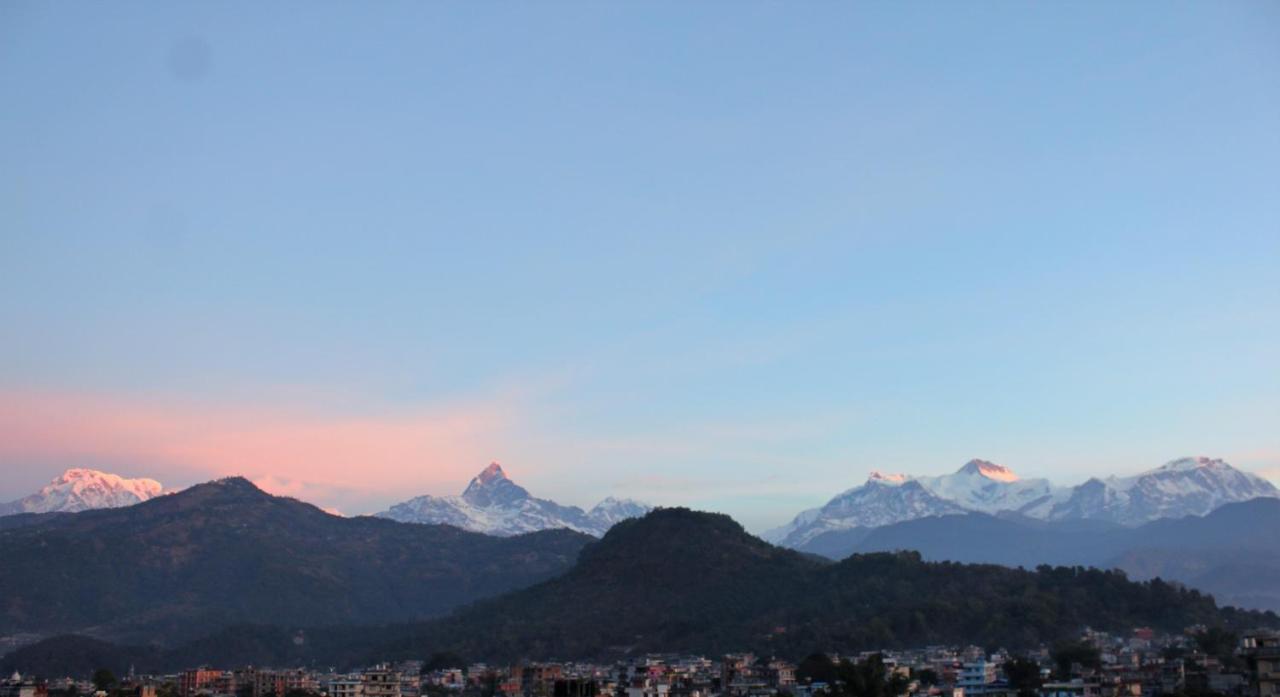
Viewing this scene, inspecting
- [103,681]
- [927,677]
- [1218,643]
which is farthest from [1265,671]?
[103,681]

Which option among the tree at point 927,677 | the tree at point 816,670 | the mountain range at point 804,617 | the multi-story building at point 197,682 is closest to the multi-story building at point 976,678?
the tree at point 927,677

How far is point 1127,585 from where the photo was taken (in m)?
163

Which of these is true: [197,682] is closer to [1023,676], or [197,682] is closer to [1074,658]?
[1023,676]

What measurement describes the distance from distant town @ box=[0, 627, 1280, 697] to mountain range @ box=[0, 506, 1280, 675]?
7.44m

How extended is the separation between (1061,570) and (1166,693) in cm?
8920

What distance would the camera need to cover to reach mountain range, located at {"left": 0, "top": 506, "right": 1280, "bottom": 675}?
152125mm

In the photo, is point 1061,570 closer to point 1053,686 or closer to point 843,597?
point 843,597

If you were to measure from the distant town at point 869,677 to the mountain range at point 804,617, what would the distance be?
7436mm

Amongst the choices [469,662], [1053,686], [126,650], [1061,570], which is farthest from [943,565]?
[126,650]

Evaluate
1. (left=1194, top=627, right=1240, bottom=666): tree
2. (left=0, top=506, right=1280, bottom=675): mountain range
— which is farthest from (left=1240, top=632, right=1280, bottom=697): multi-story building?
(left=0, top=506, right=1280, bottom=675): mountain range

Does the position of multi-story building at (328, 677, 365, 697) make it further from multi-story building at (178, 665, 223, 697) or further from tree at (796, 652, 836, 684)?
tree at (796, 652, 836, 684)

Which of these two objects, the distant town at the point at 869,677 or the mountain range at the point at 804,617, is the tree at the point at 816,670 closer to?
the distant town at the point at 869,677

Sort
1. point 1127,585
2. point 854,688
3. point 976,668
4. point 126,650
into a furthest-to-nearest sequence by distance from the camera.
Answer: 1. point 126,650
2. point 1127,585
3. point 976,668
4. point 854,688

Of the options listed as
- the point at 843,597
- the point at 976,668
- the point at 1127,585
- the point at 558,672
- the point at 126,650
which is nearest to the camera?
the point at 976,668
